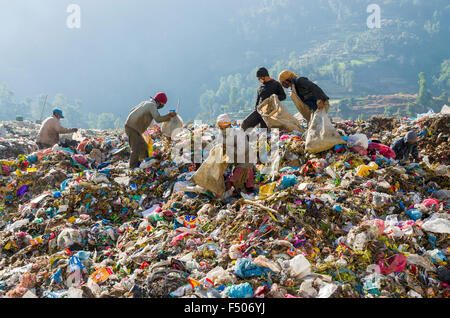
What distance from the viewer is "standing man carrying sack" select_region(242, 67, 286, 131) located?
5.89 m

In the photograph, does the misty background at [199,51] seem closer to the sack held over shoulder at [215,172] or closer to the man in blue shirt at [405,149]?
the man in blue shirt at [405,149]

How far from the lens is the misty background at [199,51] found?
313ft

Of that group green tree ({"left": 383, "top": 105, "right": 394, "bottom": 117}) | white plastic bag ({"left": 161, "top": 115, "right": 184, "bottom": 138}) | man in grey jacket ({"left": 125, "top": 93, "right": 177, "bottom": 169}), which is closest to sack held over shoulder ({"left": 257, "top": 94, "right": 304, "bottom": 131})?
white plastic bag ({"left": 161, "top": 115, "right": 184, "bottom": 138})

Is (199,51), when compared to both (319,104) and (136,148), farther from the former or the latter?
(319,104)

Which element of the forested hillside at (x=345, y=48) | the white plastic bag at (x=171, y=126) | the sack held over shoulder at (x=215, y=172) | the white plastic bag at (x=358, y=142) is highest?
the forested hillside at (x=345, y=48)

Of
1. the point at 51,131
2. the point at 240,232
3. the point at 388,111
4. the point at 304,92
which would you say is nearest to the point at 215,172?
the point at 240,232

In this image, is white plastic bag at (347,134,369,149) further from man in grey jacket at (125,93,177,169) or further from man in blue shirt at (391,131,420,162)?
man in grey jacket at (125,93,177,169)

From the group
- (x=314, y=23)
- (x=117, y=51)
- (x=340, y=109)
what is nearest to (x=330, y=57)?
(x=314, y=23)

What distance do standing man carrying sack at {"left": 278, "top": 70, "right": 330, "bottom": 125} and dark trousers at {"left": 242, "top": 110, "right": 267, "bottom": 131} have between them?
771 mm

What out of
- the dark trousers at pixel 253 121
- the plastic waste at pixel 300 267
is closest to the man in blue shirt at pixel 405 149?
the dark trousers at pixel 253 121

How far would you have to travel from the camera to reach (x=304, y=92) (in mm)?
5621

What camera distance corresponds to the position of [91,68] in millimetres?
128625

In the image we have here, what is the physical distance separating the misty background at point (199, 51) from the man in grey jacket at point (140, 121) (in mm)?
81814

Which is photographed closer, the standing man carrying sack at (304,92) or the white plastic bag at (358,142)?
the white plastic bag at (358,142)
